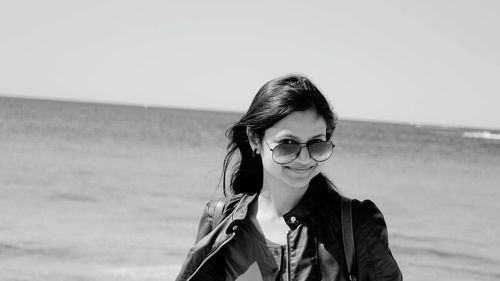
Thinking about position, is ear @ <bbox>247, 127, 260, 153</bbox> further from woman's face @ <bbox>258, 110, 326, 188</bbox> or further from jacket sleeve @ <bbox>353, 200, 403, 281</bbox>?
jacket sleeve @ <bbox>353, 200, 403, 281</bbox>

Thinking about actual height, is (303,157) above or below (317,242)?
above

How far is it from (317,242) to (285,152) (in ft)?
1.14

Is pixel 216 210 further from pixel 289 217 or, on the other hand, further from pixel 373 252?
pixel 373 252

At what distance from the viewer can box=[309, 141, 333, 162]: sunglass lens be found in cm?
253

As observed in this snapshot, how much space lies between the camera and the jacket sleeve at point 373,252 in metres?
2.26

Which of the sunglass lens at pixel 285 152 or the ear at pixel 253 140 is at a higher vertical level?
the sunglass lens at pixel 285 152

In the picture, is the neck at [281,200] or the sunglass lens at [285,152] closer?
the sunglass lens at [285,152]

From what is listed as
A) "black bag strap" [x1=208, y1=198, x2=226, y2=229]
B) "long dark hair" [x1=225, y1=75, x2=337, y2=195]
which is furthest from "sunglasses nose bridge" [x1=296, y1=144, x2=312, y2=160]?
"black bag strap" [x1=208, y1=198, x2=226, y2=229]

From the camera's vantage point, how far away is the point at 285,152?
2.56 metres

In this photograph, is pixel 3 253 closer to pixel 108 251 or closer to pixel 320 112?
pixel 108 251

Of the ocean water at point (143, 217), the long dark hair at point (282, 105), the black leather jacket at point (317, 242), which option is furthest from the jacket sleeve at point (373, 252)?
the ocean water at point (143, 217)

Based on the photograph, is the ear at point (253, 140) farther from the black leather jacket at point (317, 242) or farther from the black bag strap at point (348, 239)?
the black bag strap at point (348, 239)

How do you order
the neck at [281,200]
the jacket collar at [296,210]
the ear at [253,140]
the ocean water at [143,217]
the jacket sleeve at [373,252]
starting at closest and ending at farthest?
the jacket sleeve at [373,252], the jacket collar at [296,210], the neck at [281,200], the ear at [253,140], the ocean water at [143,217]

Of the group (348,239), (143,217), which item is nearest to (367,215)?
(348,239)
